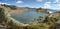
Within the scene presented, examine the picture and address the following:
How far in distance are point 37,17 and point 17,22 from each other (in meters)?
0.25

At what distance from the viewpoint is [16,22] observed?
165cm

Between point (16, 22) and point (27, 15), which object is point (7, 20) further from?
point (27, 15)

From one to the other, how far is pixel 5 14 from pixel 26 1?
312 mm

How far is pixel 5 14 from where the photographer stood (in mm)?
1688

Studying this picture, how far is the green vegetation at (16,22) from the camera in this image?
5.24 ft

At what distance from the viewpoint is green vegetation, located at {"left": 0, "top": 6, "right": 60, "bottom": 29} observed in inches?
62.9

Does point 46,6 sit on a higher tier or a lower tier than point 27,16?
higher

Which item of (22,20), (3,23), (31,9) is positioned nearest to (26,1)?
(31,9)

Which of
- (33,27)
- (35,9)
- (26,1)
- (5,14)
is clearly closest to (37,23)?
(33,27)

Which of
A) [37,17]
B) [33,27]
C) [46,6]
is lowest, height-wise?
[33,27]

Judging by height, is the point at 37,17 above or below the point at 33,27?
above

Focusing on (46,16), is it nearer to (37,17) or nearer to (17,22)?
(37,17)

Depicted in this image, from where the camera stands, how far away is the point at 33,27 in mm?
1602

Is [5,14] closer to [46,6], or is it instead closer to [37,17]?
[37,17]
